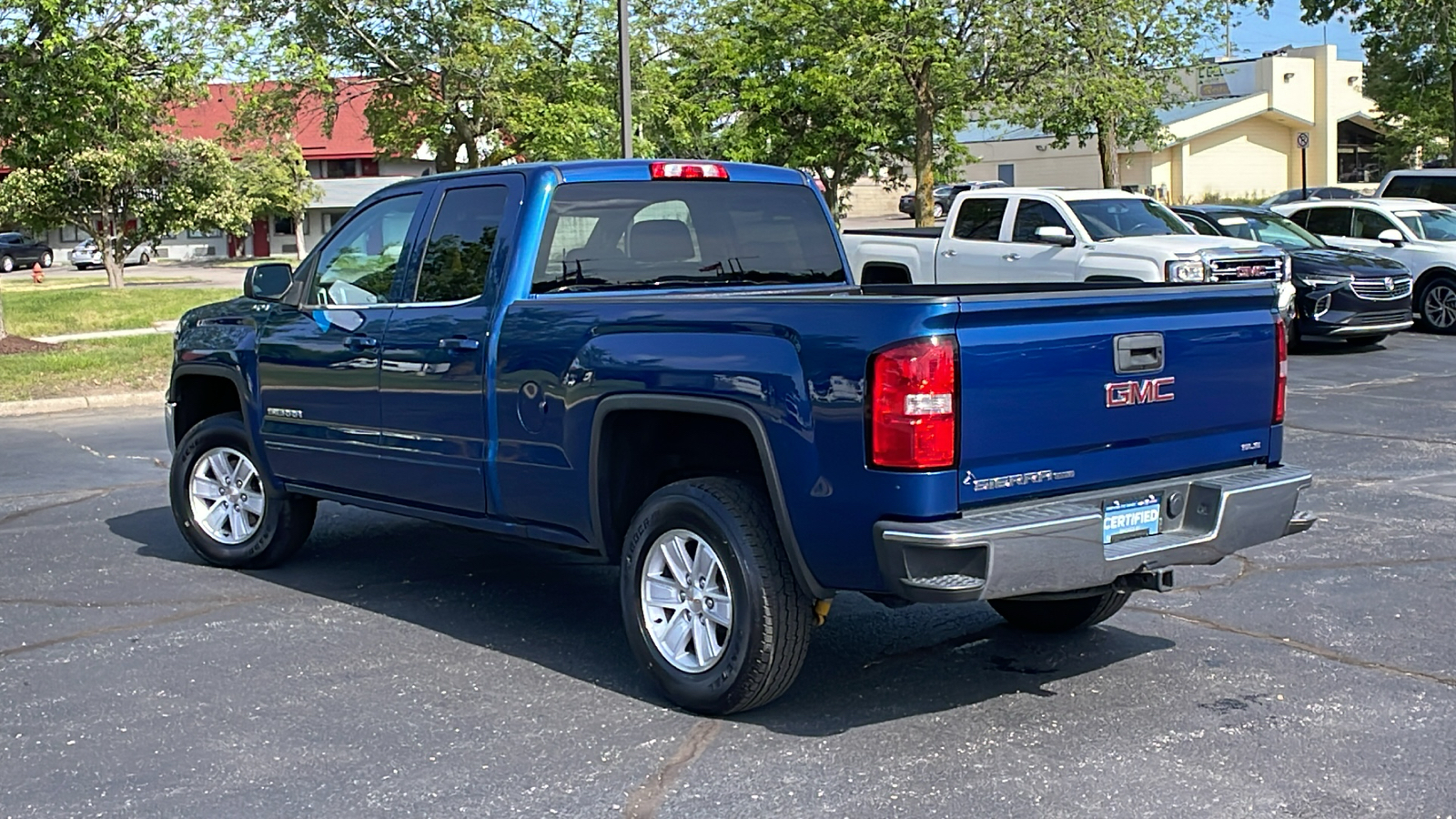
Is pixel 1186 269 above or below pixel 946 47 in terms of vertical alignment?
below

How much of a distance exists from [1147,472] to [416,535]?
4.66 metres

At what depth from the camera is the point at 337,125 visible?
70875 millimetres

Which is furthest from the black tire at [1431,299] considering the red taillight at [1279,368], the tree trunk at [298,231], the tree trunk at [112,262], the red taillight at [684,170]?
the tree trunk at [298,231]

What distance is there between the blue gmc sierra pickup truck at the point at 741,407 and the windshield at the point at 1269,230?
14.3m

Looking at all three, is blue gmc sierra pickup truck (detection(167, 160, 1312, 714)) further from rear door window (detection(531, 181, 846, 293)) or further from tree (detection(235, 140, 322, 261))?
tree (detection(235, 140, 322, 261))

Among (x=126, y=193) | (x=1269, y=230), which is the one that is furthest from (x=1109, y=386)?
(x=126, y=193)

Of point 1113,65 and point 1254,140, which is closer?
point 1113,65

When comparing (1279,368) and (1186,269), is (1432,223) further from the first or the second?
(1279,368)

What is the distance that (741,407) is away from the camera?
16.9 feet

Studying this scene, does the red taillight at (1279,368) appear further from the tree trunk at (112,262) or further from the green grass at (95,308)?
the tree trunk at (112,262)

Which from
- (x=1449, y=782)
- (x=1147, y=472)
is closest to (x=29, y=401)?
(x=1147, y=472)

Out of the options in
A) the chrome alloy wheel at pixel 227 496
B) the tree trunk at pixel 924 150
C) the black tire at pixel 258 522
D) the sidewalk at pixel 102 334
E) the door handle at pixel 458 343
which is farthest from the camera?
the tree trunk at pixel 924 150

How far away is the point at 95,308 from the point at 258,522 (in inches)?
860

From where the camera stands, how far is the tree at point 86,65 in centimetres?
1750
